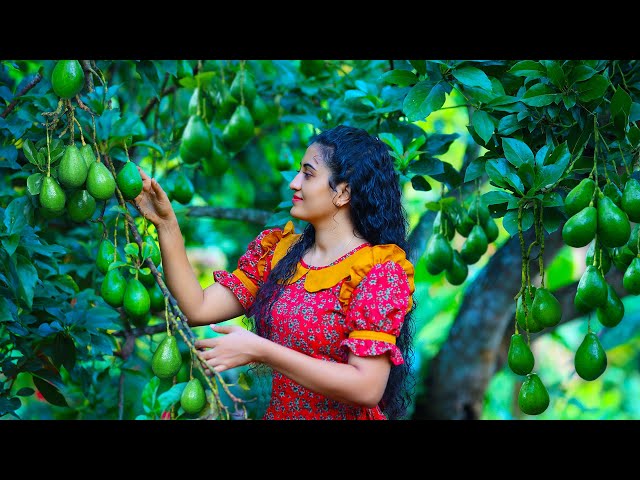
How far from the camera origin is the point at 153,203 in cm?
187

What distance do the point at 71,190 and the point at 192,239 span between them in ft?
6.67

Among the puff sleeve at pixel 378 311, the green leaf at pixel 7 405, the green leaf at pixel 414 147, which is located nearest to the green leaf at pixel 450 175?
the green leaf at pixel 414 147

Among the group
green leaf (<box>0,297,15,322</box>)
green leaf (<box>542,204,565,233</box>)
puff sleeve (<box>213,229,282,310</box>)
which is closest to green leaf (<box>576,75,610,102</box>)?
green leaf (<box>542,204,565,233</box>)

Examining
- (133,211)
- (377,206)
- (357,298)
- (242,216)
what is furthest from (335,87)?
(357,298)

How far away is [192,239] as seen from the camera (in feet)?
12.6

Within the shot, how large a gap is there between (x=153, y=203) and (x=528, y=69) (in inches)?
36.1

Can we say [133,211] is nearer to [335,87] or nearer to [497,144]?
[335,87]

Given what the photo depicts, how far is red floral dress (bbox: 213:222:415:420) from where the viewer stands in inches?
64.7

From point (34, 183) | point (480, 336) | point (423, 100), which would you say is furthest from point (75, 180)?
point (480, 336)

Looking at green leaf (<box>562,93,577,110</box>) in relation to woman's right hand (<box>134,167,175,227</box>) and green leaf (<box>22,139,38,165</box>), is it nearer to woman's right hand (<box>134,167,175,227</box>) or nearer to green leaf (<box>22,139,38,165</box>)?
woman's right hand (<box>134,167,175,227</box>)

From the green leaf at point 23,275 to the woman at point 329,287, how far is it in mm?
299

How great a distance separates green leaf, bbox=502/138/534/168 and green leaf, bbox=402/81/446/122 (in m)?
0.23

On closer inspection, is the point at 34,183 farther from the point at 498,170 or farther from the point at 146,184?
the point at 498,170

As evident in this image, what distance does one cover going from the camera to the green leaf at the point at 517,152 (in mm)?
1863
